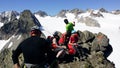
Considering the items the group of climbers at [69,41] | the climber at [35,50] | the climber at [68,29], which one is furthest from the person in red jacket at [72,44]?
the climber at [35,50]

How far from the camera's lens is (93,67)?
86.4 ft

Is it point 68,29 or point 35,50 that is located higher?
point 35,50

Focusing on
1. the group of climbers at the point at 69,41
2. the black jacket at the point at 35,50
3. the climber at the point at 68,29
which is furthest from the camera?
the climber at the point at 68,29

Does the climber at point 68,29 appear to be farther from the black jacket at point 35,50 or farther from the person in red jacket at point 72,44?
the black jacket at point 35,50

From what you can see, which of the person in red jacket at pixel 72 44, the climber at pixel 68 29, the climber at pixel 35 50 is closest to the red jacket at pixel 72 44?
the person in red jacket at pixel 72 44

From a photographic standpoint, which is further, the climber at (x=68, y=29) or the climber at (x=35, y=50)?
the climber at (x=68, y=29)

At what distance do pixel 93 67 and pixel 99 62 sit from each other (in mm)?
1933

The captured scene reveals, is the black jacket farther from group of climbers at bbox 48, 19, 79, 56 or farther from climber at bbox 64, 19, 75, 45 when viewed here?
climber at bbox 64, 19, 75, 45

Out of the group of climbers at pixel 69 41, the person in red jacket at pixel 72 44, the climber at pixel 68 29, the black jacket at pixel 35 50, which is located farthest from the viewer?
the climber at pixel 68 29

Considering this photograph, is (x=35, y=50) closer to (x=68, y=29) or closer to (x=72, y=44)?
(x=72, y=44)

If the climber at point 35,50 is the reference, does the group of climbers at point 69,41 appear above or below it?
below

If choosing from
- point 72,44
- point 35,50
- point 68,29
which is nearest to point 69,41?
point 72,44

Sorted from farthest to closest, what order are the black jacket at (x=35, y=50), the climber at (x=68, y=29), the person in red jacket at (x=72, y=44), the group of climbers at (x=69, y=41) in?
the climber at (x=68, y=29), the person in red jacket at (x=72, y=44), the group of climbers at (x=69, y=41), the black jacket at (x=35, y=50)

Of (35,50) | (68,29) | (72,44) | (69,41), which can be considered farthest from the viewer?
(68,29)
